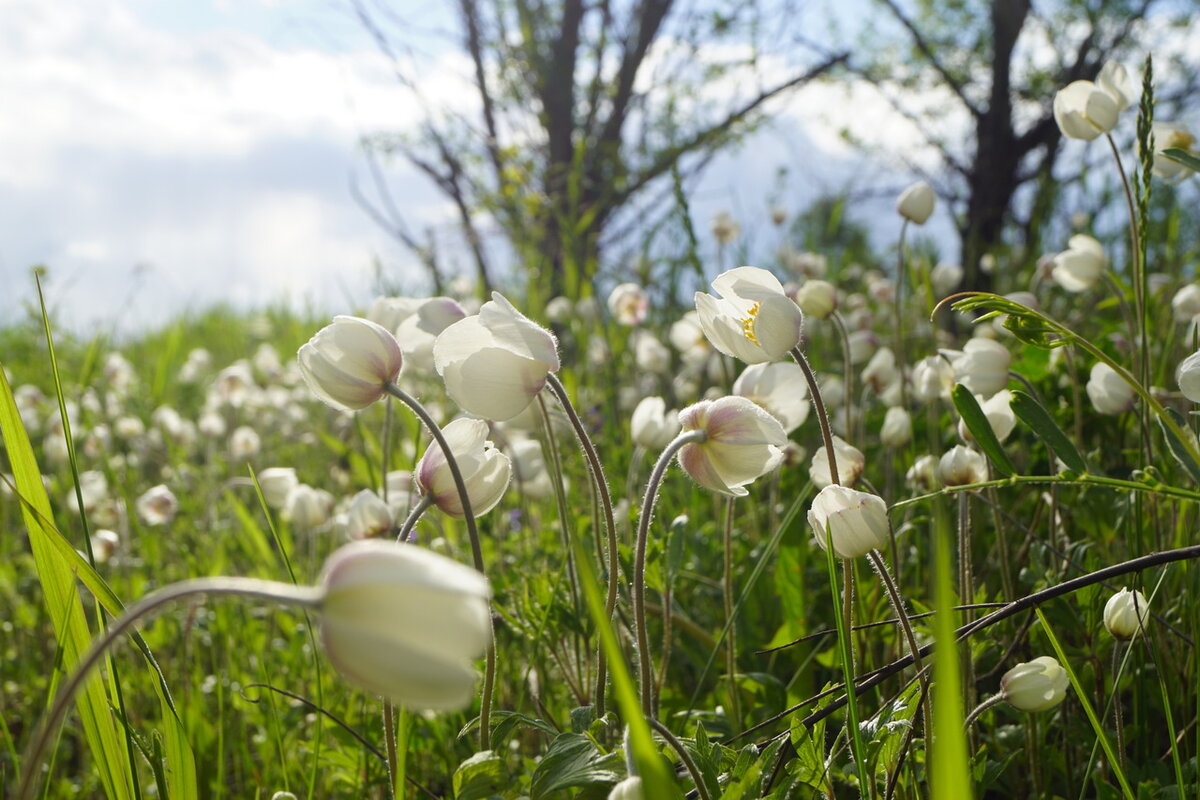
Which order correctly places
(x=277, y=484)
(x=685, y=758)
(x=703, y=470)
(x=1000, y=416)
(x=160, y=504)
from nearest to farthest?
(x=685, y=758) → (x=703, y=470) → (x=1000, y=416) → (x=277, y=484) → (x=160, y=504)

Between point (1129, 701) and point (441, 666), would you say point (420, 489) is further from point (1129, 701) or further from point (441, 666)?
point (1129, 701)

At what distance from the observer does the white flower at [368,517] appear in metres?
1.42

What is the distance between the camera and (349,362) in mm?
1057

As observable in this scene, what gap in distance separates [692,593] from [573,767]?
1.06 m

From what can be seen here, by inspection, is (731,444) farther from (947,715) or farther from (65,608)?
(65,608)

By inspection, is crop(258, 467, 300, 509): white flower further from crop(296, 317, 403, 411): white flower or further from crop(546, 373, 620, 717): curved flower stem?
crop(546, 373, 620, 717): curved flower stem

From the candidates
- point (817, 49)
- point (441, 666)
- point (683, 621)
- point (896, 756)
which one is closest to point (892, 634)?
point (683, 621)

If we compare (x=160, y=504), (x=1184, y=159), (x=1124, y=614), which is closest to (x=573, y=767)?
(x=1124, y=614)

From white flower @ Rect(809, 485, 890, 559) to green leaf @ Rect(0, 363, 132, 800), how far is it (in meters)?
0.74

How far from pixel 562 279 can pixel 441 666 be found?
4.80 m

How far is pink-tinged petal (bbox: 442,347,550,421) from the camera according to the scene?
98 centimetres

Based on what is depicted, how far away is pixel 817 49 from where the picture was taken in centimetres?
651

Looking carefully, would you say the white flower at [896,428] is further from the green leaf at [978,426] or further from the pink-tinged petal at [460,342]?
the pink-tinged petal at [460,342]

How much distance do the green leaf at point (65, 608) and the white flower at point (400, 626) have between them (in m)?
0.50
